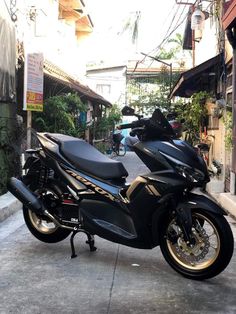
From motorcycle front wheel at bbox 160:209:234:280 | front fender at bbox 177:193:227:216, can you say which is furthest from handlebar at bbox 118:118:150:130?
motorcycle front wheel at bbox 160:209:234:280

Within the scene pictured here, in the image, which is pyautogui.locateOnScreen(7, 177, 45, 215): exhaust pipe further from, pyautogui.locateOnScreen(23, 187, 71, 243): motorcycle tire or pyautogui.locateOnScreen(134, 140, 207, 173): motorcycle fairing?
pyautogui.locateOnScreen(134, 140, 207, 173): motorcycle fairing

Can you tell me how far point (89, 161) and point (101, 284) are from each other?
4.05 ft

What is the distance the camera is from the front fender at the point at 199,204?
3.88m

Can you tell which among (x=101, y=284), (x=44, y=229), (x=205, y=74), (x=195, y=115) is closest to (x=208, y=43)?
(x=205, y=74)

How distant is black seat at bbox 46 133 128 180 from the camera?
4.53 m

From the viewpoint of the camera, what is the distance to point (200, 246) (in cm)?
397

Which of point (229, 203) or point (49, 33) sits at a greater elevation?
point (49, 33)

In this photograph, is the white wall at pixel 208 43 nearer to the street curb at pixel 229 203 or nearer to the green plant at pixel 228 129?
the green plant at pixel 228 129

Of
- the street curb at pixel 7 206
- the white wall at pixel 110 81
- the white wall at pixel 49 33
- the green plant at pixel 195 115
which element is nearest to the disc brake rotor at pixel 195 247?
the street curb at pixel 7 206

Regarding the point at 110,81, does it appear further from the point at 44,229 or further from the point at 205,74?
the point at 44,229

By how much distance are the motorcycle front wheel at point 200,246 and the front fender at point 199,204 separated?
4 centimetres

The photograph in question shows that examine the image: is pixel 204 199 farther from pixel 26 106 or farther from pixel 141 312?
pixel 26 106

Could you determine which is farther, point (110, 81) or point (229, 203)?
point (110, 81)

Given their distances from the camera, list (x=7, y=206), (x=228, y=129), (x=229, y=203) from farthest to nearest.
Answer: (x=228, y=129) < (x=229, y=203) < (x=7, y=206)
